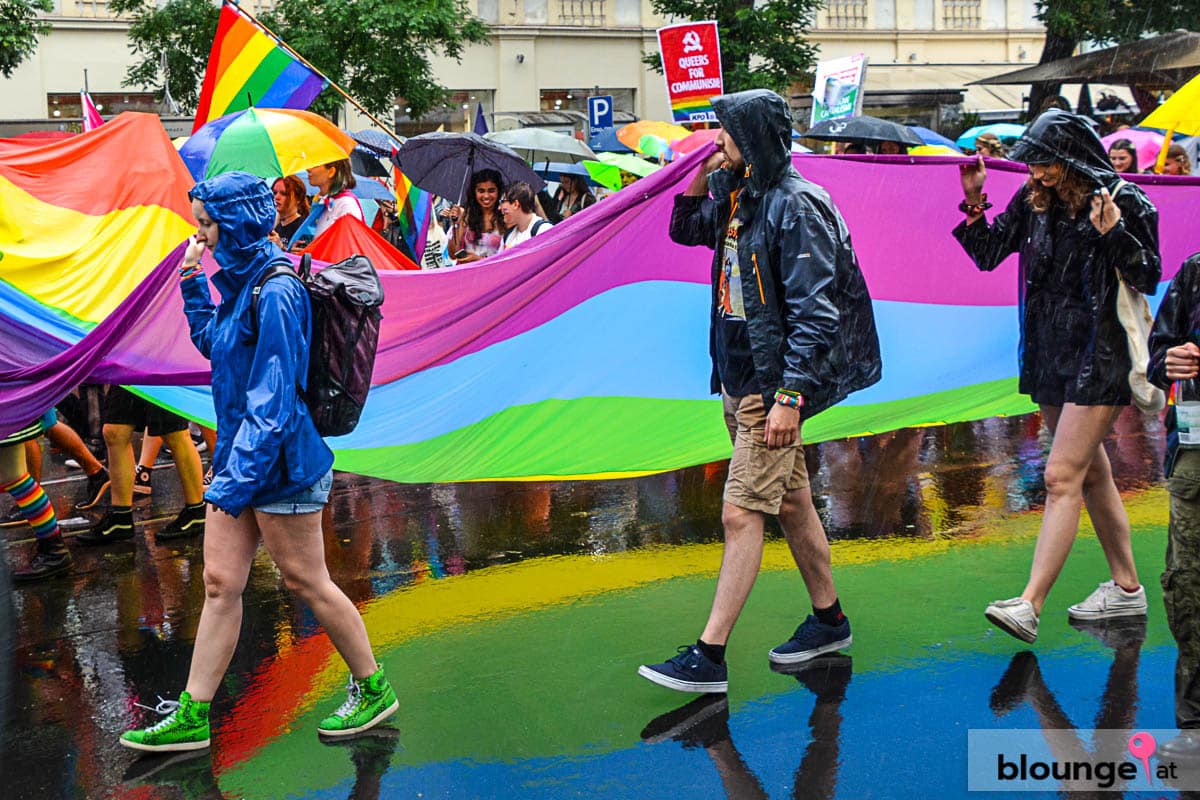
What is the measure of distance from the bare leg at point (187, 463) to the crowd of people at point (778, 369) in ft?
8.86

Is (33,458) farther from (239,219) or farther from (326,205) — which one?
(239,219)

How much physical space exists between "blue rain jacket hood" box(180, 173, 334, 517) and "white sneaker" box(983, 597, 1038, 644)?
7.85 ft

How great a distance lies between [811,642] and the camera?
16.2 ft

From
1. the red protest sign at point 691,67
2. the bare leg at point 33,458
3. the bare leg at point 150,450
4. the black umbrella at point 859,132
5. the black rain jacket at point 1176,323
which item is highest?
the red protest sign at point 691,67

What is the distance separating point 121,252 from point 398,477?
1.94 meters

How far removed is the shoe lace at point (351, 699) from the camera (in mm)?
4422

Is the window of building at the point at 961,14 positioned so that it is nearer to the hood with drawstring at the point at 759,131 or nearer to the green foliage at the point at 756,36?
the green foliage at the point at 756,36

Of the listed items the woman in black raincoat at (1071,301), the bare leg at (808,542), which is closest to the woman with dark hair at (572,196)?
the woman in black raincoat at (1071,301)

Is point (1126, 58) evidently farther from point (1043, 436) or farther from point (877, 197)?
point (877, 197)

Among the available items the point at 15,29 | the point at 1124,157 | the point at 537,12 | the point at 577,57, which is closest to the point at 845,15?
the point at 577,57

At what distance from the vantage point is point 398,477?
622cm

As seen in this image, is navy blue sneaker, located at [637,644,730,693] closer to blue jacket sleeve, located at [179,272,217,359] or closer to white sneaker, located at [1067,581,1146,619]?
white sneaker, located at [1067,581,1146,619]

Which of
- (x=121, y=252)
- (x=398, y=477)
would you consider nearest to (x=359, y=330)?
(x=398, y=477)

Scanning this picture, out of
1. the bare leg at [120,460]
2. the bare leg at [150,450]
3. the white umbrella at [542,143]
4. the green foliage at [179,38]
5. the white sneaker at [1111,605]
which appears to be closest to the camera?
the white sneaker at [1111,605]
